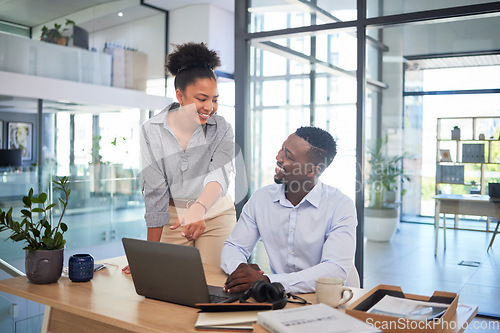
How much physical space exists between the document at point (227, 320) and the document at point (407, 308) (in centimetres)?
35

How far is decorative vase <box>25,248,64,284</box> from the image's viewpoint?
1.87m

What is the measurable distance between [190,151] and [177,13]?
628 cm

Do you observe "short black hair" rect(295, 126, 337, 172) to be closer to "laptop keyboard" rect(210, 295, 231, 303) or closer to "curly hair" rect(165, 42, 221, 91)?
"curly hair" rect(165, 42, 221, 91)

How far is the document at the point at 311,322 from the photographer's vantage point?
1.25 m

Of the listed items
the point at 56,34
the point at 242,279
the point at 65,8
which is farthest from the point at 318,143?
the point at 65,8

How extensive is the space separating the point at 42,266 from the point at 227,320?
853mm

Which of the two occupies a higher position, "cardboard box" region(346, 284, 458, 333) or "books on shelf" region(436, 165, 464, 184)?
"books on shelf" region(436, 165, 464, 184)

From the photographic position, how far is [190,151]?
2537 millimetres

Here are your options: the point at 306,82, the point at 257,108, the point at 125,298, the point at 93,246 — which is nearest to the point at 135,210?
the point at 93,246

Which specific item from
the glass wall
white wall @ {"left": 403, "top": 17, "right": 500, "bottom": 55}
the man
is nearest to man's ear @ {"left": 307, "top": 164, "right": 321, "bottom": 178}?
the man

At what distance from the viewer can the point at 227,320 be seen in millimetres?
1411

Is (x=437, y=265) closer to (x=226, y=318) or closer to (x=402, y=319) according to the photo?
(x=402, y=319)

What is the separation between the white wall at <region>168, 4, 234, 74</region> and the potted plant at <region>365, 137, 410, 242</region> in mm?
4542

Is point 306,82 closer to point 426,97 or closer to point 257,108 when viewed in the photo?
point 257,108
